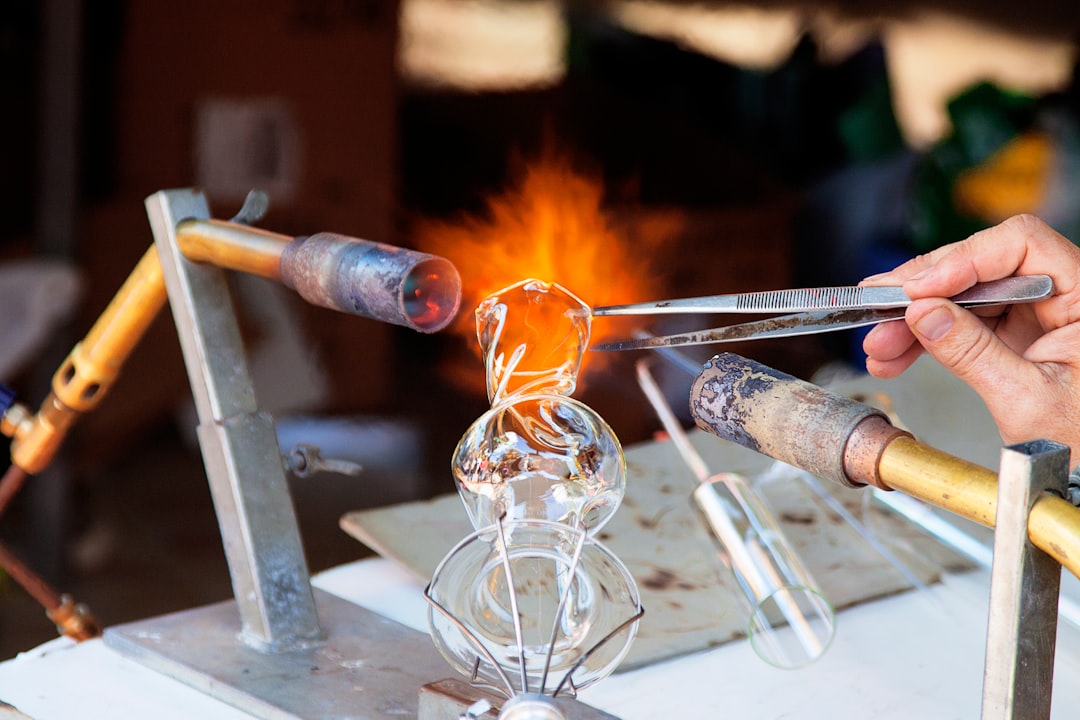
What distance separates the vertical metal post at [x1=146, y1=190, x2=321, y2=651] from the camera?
1.05m

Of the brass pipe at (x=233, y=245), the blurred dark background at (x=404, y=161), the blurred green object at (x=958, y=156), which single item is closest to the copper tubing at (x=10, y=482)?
the brass pipe at (x=233, y=245)

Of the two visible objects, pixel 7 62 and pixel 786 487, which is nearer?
pixel 786 487

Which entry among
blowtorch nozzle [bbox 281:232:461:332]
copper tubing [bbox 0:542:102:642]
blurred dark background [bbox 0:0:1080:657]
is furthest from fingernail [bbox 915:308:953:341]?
blurred dark background [bbox 0:0:1080:657]

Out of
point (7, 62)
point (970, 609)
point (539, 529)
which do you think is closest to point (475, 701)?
point (539, 529)

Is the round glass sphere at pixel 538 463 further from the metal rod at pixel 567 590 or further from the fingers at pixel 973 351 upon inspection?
the fingers at pixel 973 351

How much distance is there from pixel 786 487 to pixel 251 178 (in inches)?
78.5

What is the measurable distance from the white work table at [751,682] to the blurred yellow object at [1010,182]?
76.4 inches

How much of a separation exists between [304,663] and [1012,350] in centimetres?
67

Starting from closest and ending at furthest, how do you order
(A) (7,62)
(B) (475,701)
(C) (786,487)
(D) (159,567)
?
(B) (475,701) → (C) (786,487) → (A) (7,62) → (D) (159,567)

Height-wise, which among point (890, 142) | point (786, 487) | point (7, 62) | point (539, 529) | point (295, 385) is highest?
point (7, 62)

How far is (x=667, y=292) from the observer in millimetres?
3051

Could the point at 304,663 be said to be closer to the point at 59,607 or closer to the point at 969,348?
the point at 59,607

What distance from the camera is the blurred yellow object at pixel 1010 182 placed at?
2887 millimetres

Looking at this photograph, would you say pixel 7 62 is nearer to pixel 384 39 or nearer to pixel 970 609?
pixel 384 39
